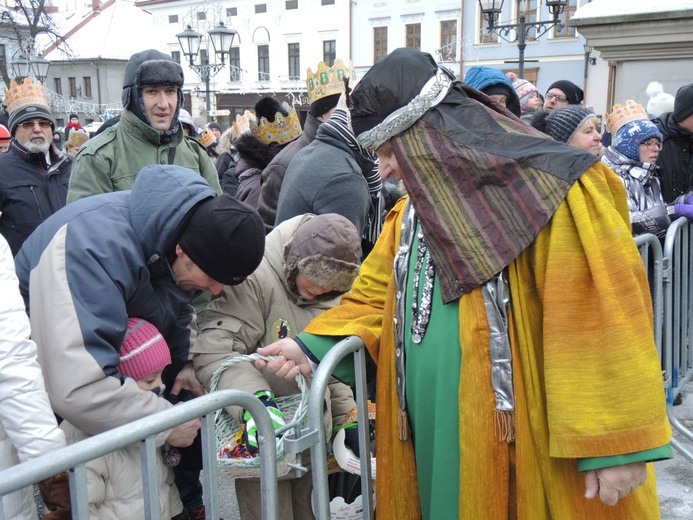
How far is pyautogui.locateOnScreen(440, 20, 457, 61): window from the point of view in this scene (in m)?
35.0

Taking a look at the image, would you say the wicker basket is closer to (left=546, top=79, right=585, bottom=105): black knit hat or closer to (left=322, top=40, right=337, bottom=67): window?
(left=546, top=79, right=585, bottom=105): black knit hat

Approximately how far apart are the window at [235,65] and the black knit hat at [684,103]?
38.3 meters

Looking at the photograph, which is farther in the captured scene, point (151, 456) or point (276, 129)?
point (276, 129)

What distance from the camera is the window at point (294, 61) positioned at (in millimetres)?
41531

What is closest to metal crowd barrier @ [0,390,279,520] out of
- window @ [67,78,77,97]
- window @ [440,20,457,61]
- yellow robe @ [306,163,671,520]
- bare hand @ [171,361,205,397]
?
yellow robe @ [306,163,671,520]

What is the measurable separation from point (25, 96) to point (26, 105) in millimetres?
215

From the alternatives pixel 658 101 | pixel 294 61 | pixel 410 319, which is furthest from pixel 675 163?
pixel 294 61

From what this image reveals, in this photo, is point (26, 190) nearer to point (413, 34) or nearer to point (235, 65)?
point (413, 34)

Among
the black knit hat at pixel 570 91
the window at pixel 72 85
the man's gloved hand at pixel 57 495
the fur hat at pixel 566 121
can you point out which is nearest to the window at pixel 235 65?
the window at pixel 72 85

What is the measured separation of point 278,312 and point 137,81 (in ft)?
5.79

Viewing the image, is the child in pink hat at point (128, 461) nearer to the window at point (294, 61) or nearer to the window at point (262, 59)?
the window at point (294, 61)

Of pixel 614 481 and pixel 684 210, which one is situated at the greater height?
pixel 684 210

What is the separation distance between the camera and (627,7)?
20.4 ft

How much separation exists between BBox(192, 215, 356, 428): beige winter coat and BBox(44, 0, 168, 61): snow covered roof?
49144 mm
